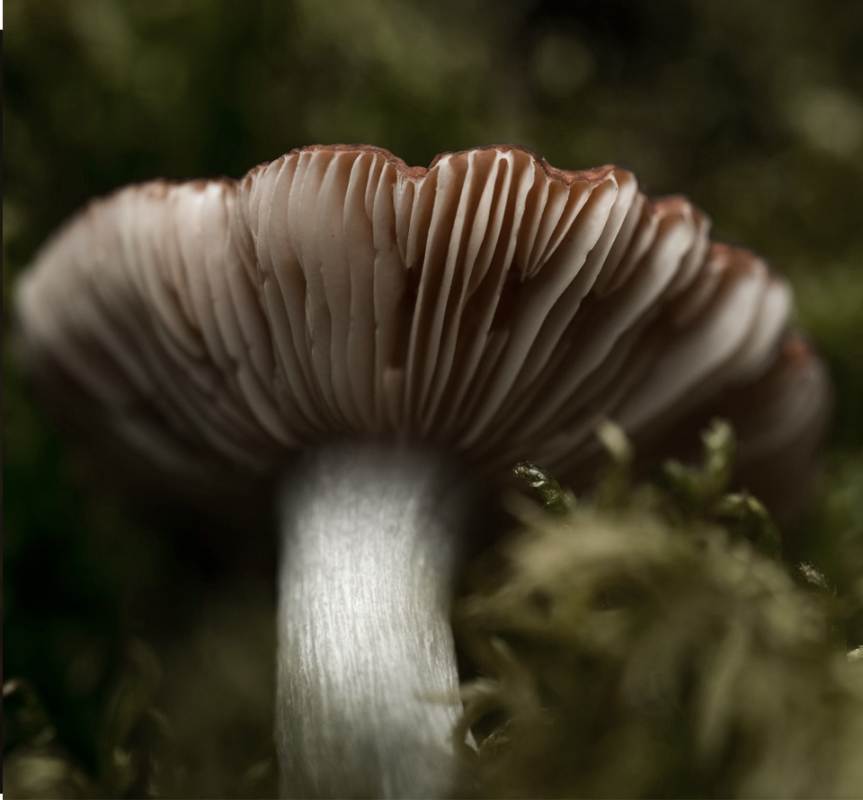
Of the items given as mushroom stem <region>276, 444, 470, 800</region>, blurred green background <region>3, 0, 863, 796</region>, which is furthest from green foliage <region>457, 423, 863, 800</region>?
blurred green background <region>3, 0, 863, 796</region>

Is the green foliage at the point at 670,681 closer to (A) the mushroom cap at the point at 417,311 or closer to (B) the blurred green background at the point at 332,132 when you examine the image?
(A) the mushroom cap at the point at 417,311

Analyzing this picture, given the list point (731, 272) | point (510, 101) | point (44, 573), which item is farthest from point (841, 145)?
point (44, 573)

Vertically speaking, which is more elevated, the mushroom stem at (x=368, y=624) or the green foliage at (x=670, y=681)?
the green foliage at (x=670, y=681)

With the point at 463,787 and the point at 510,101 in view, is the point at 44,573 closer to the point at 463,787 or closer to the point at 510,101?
the point at 463,787

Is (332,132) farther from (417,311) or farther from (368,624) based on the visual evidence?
(368,624)

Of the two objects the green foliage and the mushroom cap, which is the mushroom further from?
the green foliage

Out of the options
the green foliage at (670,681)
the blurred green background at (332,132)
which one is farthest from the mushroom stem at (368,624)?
the blurred green background at (332,132)
